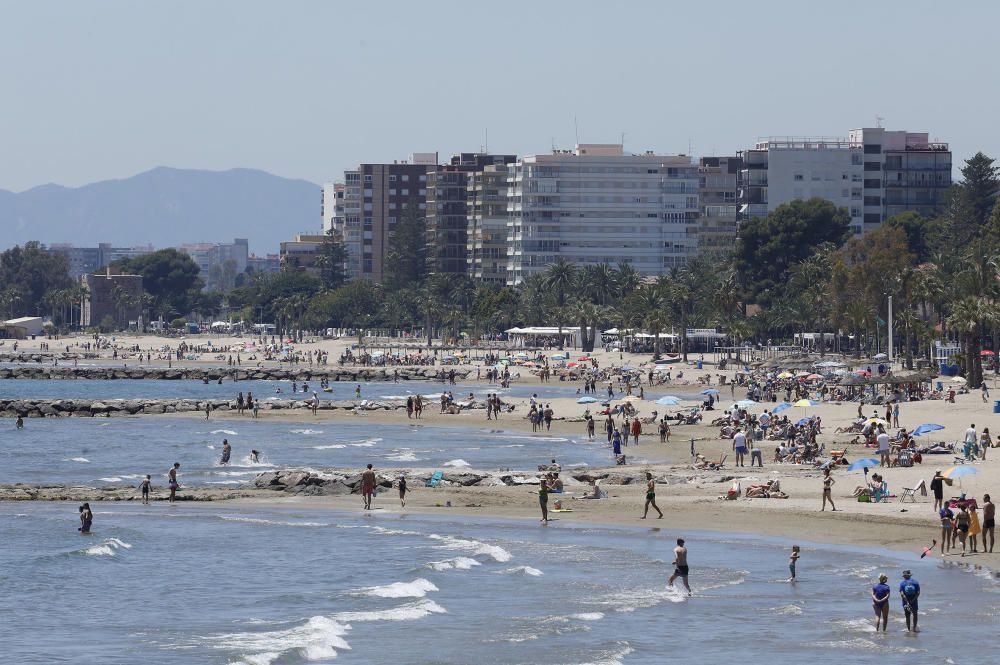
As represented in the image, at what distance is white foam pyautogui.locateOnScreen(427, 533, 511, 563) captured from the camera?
Result: 111 feet

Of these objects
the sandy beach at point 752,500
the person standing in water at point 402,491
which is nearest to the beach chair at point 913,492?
the sandy beach at point 752,500

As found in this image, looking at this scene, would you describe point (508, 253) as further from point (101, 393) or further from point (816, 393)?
point (816, 393)

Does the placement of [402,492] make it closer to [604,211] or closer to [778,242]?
[778,242]

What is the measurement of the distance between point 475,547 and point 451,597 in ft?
16.3

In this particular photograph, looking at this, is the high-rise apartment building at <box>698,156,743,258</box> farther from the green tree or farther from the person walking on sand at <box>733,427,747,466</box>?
the person walking on sand at <box>733,427,747,466</box>

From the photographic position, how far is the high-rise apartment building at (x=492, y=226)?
189375 millimetres

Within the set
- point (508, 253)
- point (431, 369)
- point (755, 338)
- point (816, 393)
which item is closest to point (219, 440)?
point (816, 393)

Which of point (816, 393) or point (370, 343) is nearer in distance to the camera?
point (816, 393)

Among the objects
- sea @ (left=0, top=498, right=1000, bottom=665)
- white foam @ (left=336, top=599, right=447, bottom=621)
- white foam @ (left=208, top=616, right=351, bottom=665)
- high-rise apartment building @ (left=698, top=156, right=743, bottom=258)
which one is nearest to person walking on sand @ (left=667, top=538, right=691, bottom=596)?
sea @ (left=0, top=498, right=1000, bottom=665)

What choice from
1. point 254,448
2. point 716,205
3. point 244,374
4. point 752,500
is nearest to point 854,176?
point 716,205

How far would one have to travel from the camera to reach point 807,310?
114812 mm

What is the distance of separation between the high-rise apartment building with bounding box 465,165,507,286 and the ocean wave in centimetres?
15163

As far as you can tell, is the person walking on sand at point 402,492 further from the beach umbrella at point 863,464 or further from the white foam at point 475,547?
the beach umbrella at point 863,464

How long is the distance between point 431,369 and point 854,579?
93.1 metres
